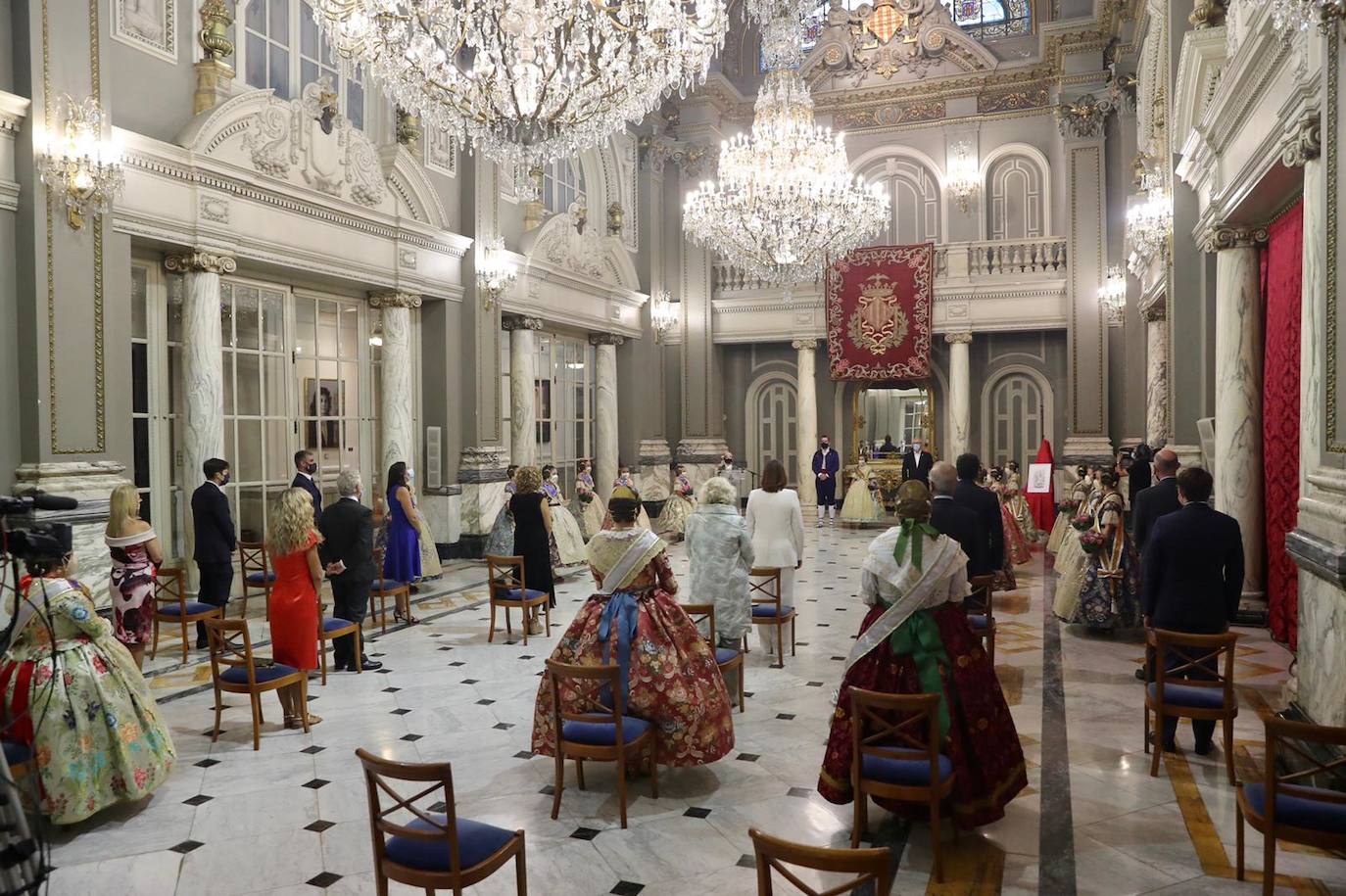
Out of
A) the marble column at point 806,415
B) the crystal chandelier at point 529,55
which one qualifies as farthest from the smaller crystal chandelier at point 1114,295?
the crystal chandelier at point 529,55

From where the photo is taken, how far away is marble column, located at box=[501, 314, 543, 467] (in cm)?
1343

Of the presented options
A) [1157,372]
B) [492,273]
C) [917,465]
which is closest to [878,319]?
[917,465]

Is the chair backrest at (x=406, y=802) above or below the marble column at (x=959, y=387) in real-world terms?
below

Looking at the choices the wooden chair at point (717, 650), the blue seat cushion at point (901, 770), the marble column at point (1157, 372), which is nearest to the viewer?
the blue seat cushion at point (901, 770)

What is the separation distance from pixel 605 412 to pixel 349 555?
9728 millimetres

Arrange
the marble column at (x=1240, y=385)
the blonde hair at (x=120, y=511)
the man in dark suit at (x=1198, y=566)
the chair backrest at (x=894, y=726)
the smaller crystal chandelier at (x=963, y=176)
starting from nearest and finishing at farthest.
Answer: the chair backrest at (x=894, y=726) → the man in dark suit at (x=1198, y=566) → the blonde hair at (x=120, y=511) → the marble column at (x=1240, y=385) → the smaller crystal chandelier at (x=963, y=176)

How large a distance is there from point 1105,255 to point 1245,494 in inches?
379

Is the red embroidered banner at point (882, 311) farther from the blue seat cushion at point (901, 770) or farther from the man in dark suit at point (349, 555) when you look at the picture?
the blue seat cushion at point (901, 770)

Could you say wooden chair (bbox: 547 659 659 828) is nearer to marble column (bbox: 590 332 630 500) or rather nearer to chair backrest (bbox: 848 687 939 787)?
chair backrest (bbox: 848 687 939 787)

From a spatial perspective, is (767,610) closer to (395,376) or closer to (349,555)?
(349,555)

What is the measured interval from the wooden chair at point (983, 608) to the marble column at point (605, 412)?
33.1 feet

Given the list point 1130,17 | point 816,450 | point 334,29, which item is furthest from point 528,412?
point 1130,17

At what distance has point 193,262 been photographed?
855 centimetres

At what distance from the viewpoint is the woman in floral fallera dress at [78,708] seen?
4.10 metres
